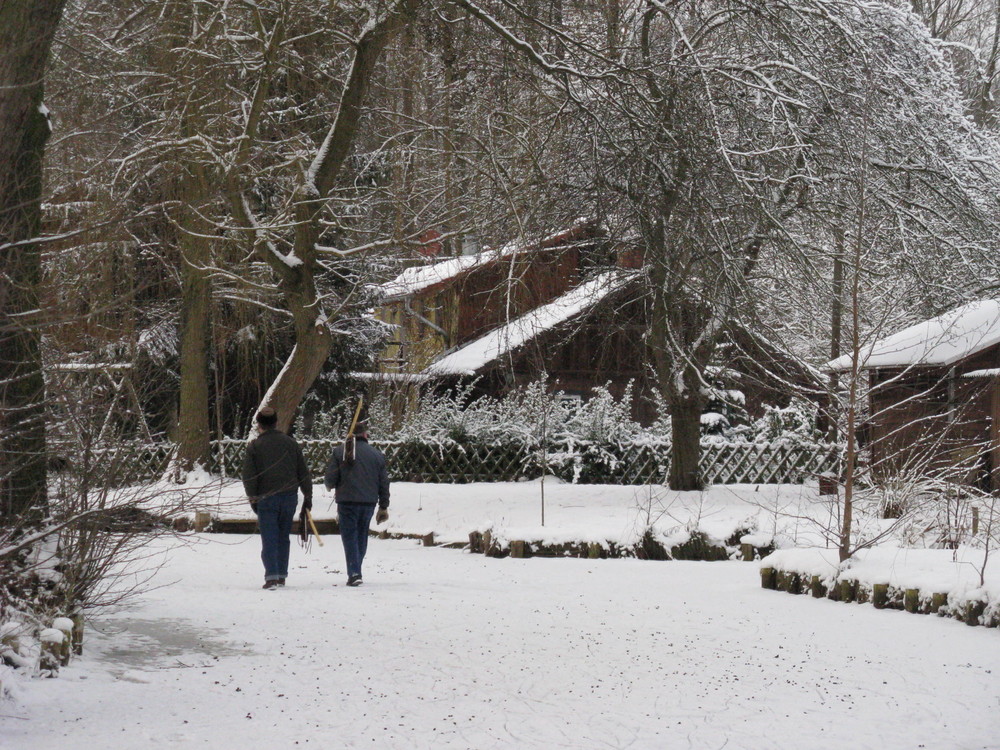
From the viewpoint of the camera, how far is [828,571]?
11016 mm

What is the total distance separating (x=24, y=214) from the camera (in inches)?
281

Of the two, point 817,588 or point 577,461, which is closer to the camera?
point 817,588

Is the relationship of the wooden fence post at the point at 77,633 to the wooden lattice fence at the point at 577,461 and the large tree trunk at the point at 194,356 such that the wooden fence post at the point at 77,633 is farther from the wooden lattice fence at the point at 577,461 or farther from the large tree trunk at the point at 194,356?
the wooden lattice fence at the point at 577,461

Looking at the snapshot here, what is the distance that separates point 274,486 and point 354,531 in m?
0.89

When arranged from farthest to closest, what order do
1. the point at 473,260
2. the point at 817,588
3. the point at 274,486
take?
the point at 473,260
the point at 274,486
the point at 817,588

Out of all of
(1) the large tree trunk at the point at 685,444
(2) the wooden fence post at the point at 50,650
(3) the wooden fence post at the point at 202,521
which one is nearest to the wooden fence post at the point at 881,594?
(2) the wooden fence post at the point at 50,650

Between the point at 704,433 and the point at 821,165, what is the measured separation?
38.4 feet

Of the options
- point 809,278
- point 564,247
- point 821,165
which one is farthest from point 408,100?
point 809,278

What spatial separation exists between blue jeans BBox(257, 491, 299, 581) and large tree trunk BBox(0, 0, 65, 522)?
3817 mm

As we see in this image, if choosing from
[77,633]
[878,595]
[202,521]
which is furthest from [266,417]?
[202,521]

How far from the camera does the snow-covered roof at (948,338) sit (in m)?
19.5

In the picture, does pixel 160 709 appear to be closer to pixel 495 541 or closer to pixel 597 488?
pixel 495 541

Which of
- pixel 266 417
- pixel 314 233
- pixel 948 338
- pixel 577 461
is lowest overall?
pixel 577 461

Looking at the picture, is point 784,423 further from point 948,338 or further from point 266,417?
point 266,417
